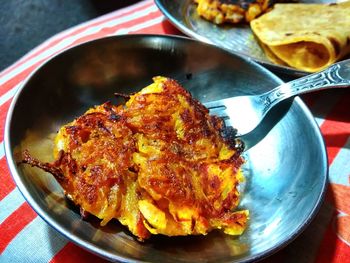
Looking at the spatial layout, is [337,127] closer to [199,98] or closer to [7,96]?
[199,98]

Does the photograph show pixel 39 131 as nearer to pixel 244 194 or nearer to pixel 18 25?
pixel 244 194

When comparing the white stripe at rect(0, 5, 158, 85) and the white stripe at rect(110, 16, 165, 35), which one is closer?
the white stripe at rect(0, 5, 158, 85)

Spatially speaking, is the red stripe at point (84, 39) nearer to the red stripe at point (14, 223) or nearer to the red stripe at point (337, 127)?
the red stripe at point (14, 223)

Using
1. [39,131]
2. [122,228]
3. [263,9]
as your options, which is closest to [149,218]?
[122,228]

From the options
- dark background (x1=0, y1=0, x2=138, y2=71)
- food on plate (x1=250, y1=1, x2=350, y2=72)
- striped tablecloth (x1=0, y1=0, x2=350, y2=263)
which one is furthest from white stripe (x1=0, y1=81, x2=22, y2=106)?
dark background (x1=0, y1=0, x2=138, y2=71)

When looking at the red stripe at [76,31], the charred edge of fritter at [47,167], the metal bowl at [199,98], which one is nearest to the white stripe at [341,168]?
the metal bowl at [199,98]

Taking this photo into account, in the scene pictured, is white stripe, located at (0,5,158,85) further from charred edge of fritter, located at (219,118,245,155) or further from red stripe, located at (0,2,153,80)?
charred edge of fritter, located at (219,118,245,155)
